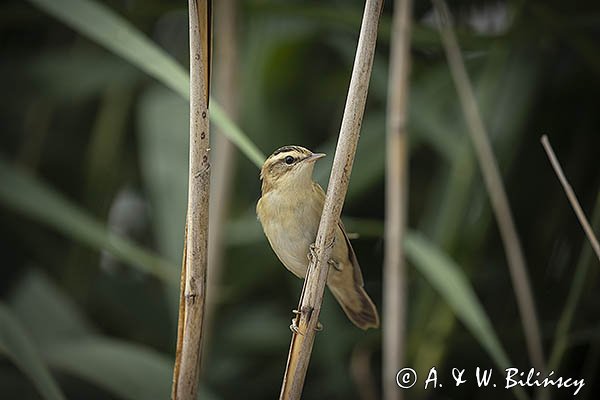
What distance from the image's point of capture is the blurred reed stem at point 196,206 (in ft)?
1.59

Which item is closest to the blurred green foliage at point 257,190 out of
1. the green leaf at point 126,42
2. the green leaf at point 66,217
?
the green leaf at point 66,217

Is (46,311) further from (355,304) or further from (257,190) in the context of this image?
(355,304)

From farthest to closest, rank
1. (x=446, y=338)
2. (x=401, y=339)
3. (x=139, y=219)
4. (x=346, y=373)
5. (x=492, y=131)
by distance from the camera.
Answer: (x=139, y=219)
(x=492, y=131)
(x=346, y=373)
(x=446, y=338)
(x=401, y=339)

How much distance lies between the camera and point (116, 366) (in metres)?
1.04

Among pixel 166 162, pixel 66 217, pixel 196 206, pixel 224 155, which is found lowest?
pixel 196 206

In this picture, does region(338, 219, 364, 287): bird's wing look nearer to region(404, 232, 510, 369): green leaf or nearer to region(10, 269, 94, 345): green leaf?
region(404, 232, 510, 369): green leaf

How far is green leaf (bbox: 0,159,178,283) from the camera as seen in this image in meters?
1.21

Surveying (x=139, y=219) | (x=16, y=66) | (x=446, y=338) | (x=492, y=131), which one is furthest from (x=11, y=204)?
(x=492, y=131)

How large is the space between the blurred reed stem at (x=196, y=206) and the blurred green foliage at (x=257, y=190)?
398 mm

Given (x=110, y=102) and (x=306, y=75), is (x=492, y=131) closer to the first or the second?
(x=306, y=75)

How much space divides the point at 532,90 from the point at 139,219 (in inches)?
31.5

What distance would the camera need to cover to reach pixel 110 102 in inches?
62.8

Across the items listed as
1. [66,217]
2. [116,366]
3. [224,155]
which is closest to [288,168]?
[224,155]

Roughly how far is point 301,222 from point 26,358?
0.33 metres
